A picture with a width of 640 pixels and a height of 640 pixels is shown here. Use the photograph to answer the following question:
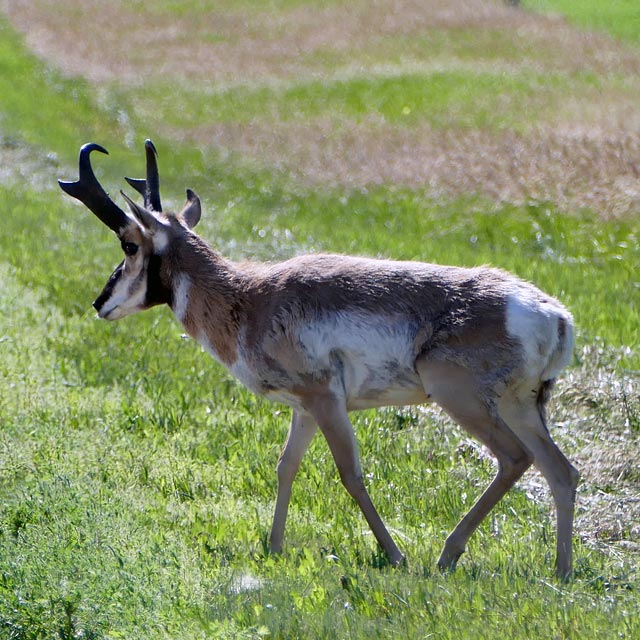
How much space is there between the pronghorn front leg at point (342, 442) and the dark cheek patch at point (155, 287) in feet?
4.42

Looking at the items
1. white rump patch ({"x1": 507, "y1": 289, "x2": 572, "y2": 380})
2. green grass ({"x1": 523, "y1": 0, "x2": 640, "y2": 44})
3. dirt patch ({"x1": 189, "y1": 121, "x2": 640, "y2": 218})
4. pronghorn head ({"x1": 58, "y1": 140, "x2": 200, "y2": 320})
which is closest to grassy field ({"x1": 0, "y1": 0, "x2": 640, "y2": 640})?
dirt patch ({"x1": 189, "y1": 121, "x2": 640, "y2": 218})

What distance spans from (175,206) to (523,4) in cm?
2344

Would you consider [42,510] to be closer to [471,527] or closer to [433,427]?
[471,527]

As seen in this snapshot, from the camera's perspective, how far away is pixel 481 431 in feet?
22.2

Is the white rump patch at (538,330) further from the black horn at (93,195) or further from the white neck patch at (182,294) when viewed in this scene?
the black horn at (93,195)

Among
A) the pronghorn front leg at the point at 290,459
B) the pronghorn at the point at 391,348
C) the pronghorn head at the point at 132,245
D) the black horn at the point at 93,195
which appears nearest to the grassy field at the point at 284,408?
the pronghorn front leg at the point at 290,459

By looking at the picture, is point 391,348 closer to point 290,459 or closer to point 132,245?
point 290,459

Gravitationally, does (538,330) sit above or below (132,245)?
below

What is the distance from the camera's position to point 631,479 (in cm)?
780

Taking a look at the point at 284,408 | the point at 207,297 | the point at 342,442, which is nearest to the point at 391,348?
the point at 342,442

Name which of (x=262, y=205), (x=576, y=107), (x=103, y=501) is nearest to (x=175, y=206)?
(x=262, y=205)

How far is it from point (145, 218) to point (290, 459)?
1788mm

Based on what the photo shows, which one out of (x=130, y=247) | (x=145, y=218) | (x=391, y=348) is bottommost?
(x=391, y=348)

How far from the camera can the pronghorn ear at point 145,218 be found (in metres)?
7.32
